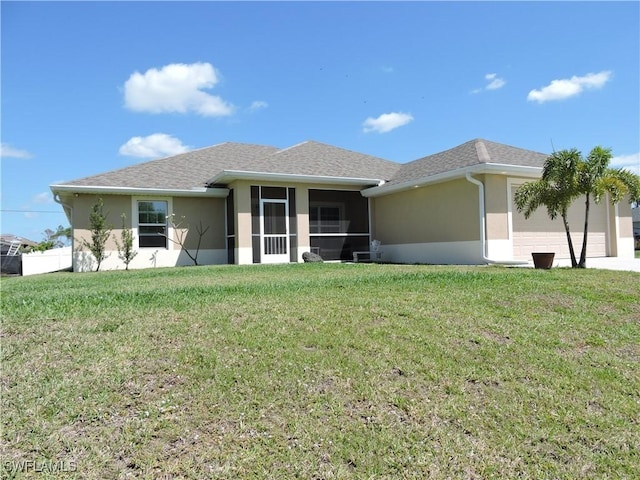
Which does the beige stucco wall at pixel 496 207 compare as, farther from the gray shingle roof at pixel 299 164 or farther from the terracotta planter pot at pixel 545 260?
the terracotta planter pot at pixel 545 260

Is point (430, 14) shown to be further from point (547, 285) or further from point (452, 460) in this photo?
point (452, 460)

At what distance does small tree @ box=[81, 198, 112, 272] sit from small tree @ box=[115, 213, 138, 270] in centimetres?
52

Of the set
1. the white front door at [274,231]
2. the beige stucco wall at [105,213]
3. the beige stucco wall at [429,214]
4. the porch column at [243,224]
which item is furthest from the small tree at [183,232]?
the beige stucco wall at [429,214]

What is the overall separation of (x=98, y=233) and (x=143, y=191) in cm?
214

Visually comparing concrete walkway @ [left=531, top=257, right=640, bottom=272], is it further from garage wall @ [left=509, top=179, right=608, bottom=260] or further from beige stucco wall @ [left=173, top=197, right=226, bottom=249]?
beige stucco wall @ [left=173, top=197, right=226, bottom=249]

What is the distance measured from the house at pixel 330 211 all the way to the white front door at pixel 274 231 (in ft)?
0.12

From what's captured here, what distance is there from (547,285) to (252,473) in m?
6.36

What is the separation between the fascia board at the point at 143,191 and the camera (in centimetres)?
1407

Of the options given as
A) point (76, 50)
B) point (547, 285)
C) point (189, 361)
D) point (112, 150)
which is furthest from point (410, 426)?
point (112, 150)

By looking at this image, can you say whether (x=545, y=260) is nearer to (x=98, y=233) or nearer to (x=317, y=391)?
(x=317, y=391)

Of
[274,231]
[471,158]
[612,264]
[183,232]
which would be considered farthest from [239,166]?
[612,264]

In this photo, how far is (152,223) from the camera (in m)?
15.7

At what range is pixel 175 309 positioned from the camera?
516 cm

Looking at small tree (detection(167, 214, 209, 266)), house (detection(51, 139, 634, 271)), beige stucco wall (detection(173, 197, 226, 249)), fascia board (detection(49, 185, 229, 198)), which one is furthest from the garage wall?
small tree (detection(167, 214, 209, 266))
